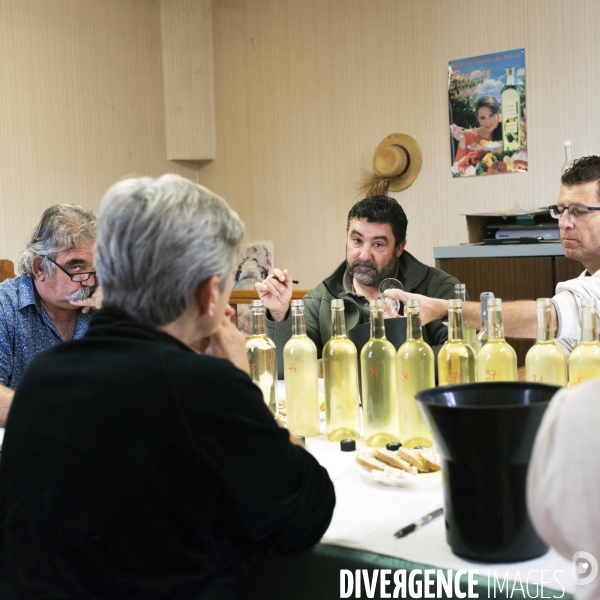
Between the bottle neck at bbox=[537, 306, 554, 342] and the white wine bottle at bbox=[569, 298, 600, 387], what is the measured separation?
6cm

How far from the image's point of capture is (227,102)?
5.16 metres

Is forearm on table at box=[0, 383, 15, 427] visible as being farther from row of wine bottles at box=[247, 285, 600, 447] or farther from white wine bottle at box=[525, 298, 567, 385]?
white wine bottle at box=[525, 298, 567, 385]

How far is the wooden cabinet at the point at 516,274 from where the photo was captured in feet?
11.1

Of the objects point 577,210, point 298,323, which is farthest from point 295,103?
point 298,323

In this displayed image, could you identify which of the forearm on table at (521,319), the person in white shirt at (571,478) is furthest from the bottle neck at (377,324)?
the person in white shirt at (571,478)

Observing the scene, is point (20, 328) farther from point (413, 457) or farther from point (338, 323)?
point (413, 457)

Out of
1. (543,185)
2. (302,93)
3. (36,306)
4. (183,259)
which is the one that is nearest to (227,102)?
(302,93)

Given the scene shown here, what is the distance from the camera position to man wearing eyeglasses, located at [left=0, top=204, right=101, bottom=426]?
230 cm

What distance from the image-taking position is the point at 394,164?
4.43 metres

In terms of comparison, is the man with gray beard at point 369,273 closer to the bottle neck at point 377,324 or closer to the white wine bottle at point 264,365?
the white wine bottle at point 264,365

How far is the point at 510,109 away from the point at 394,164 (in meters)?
0.75

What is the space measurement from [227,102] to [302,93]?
624mm

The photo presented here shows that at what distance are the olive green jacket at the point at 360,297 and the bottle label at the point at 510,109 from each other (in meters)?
1.58

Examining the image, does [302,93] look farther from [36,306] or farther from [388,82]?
[36,306]
